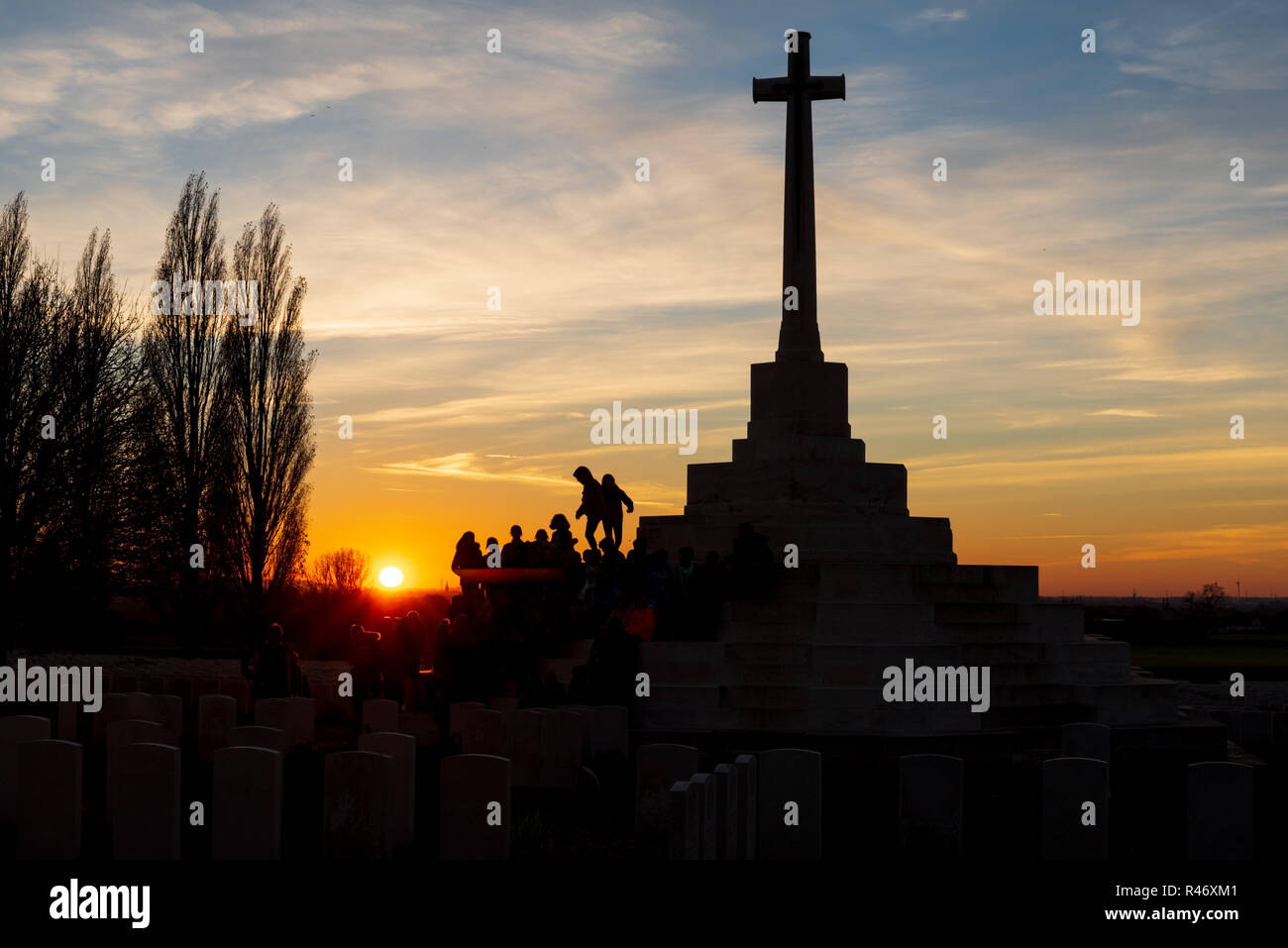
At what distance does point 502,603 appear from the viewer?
19078 millimetres

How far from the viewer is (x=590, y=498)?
67.7ft

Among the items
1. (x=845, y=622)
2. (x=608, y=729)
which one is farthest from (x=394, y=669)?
(x=845, y=622)

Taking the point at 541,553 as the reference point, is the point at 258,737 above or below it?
below

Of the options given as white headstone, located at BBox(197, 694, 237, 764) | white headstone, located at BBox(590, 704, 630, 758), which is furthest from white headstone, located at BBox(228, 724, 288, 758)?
white headstone, located at BBox(197, 694, 237, 764)

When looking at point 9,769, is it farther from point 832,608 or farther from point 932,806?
A: point 832,608

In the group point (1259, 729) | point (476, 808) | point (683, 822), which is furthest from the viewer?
point (1259, 729)

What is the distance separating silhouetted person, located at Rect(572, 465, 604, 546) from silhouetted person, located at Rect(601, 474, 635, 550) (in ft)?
0.26

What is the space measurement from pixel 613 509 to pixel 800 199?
5.52 metres

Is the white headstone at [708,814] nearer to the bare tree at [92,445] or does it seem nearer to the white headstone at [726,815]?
the white headstone at [726,815]

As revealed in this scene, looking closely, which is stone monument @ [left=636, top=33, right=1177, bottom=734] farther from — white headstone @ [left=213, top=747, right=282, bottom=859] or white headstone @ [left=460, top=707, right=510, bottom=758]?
white headstone @ [left=213, top=747, right=282, bottom=859]

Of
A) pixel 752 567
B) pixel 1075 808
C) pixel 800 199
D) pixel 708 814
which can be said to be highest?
pixel 800 199

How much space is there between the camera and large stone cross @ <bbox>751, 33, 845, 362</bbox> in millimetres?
20953
